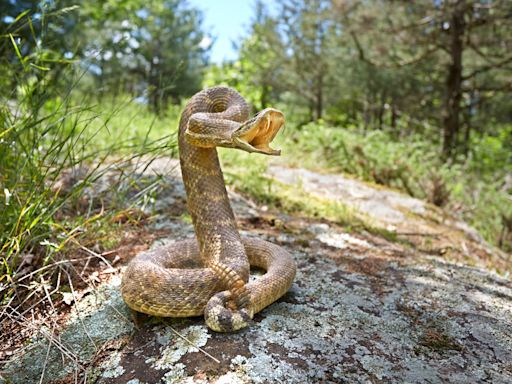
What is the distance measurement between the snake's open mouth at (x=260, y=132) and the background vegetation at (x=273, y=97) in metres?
1.09

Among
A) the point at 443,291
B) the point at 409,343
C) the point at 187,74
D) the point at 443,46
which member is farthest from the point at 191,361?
the point at 187,74

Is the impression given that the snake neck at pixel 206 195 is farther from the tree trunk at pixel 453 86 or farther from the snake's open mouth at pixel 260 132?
the tree trunk at pixel 453 86

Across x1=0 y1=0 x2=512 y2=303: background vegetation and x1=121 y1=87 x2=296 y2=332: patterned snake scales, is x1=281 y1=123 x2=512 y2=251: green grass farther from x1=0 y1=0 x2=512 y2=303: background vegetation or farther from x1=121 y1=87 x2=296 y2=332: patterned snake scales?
x1=121 y1=87 x2=296 y2=332: patterned snake scales

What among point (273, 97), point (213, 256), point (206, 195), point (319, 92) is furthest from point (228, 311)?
point (273, 97)

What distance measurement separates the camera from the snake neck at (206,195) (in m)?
2.53

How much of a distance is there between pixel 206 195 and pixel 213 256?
0.37m

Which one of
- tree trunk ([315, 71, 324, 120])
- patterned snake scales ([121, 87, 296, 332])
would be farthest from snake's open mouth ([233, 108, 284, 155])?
tree trunk ([315, 71, 324, 120])

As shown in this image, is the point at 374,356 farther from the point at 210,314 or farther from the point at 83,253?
the point at 83,253

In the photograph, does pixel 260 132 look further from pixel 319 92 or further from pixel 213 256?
pixel 319 92

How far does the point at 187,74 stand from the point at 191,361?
23123 millimetres

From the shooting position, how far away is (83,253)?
3113 millimetres

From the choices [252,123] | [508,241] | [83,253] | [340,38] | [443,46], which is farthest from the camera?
[340,38]

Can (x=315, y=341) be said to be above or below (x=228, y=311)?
below

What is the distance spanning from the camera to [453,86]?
34.8 feet
